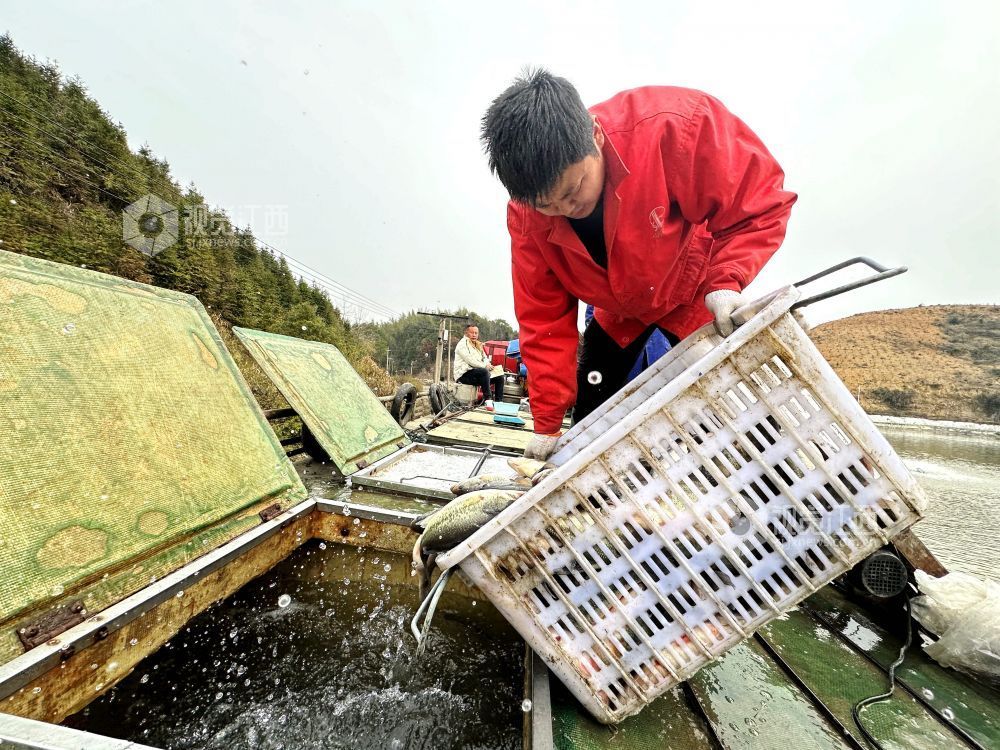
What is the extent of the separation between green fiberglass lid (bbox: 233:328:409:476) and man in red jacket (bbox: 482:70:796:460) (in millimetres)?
1407

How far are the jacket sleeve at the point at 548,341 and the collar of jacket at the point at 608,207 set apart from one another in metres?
0.29

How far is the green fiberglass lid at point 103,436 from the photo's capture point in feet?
3.49

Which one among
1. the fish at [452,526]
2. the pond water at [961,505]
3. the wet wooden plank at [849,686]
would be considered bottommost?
the pond water at [961,505]

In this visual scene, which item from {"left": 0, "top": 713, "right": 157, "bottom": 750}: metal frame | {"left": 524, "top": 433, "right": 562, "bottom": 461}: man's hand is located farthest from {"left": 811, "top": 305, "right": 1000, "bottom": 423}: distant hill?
{"left": 0, "top": 713, "right": 157, "bottom": 750}: metal frame

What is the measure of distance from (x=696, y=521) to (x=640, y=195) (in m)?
1.03

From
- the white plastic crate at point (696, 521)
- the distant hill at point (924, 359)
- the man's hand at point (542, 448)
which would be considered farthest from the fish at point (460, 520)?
the distant hill at point (924, 359)

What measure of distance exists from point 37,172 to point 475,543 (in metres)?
14.9

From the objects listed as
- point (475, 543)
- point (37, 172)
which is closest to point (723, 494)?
point (475, 543)

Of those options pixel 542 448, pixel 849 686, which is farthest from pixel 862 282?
pixel 849 686

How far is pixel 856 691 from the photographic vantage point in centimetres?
141

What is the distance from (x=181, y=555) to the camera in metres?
1.35

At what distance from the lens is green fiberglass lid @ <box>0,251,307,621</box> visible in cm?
106

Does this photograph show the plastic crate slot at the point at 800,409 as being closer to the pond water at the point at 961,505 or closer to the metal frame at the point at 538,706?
the metal frame at the point at 538,706

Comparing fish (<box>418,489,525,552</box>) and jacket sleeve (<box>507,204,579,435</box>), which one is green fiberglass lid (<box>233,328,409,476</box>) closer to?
jacket sleeve (<box>507,204,579,435</box>)
